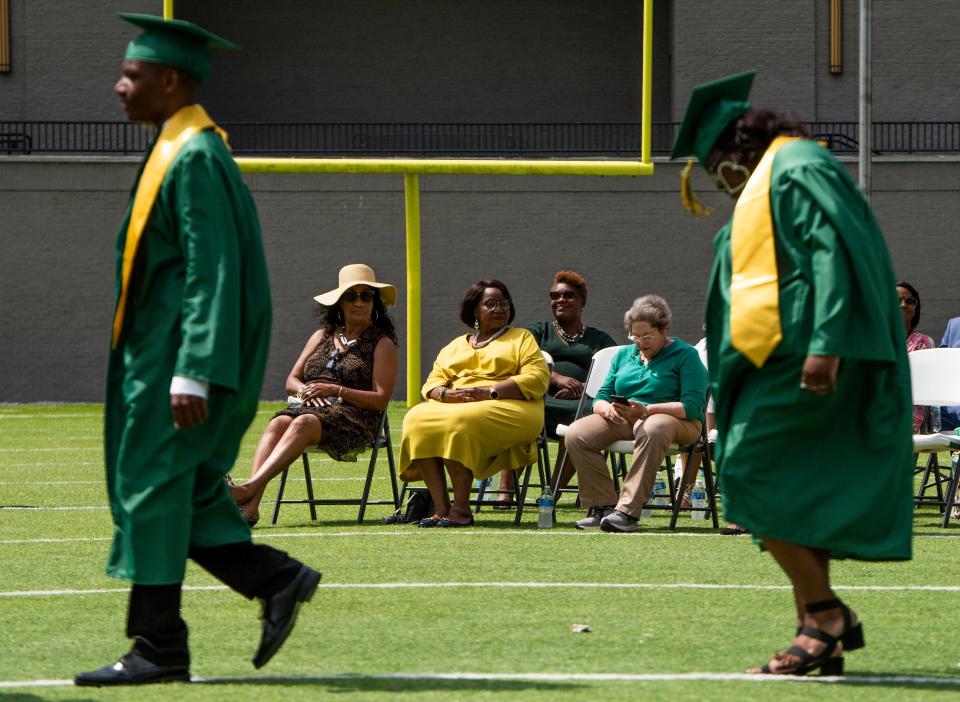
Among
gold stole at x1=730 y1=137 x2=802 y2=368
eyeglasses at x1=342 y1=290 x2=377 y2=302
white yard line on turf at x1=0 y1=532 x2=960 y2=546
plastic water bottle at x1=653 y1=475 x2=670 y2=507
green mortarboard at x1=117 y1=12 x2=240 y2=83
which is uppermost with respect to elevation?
green mortarboard at x1=117 y1=12 x2=240 y2=83

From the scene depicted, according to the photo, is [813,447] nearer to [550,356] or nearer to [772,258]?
[772,258]

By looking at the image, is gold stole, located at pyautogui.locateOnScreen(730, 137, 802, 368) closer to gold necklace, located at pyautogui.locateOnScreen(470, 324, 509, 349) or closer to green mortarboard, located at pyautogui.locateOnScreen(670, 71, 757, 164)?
green mortarboard, located at pyautogui.locateOnScreen(670, 71, 757, 164)

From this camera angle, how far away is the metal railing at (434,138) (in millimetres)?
27594

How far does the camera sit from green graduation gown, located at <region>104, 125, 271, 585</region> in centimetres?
465

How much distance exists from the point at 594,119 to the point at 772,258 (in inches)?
1004

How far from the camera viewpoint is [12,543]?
8.52 m

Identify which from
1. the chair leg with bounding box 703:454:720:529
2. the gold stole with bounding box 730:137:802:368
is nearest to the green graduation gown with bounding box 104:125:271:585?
the gold stole with bounding box 730:137:802:368

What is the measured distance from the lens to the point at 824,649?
4828mm

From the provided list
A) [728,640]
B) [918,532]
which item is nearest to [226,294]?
[728,640]

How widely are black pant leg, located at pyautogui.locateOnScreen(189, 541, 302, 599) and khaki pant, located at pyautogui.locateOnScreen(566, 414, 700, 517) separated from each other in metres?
4.45

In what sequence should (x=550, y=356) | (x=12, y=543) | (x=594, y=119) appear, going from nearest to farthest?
(x=12, y=543)
(x=550, y=356)
(x=594, y=119)

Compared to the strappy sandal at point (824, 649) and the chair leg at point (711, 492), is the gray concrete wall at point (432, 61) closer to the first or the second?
the chair leg at point (711, 492)

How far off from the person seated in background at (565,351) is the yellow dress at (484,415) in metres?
0.97

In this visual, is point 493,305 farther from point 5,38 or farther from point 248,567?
point 5,38
